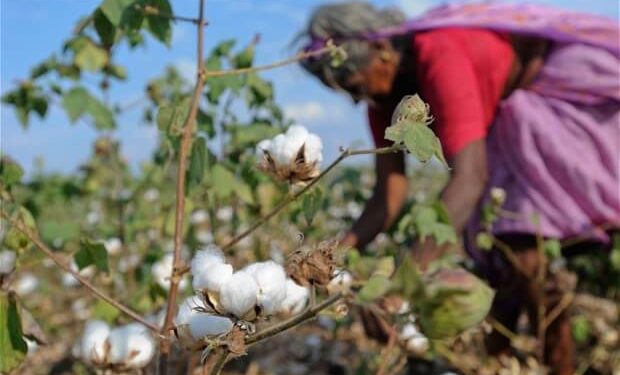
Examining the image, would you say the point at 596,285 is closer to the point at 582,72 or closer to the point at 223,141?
the point at 582,72

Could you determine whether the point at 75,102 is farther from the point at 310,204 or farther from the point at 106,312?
the point at 310,204

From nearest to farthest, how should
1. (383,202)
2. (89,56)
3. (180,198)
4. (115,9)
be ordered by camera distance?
(180,198)
(115,9)
(89,56)
(383,202)

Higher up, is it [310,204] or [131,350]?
[310,204]

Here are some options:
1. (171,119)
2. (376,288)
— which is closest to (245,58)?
(171,119)

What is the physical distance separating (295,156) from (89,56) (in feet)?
3.63

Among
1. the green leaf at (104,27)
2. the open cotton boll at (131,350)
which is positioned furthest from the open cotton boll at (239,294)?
the green leaf at (104,27)

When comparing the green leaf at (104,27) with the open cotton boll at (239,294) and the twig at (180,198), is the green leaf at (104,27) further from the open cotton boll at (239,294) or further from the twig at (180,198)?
the open cotton boll at (239,294)

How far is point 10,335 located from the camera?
129 cm

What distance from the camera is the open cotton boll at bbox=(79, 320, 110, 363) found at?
143 centimetres

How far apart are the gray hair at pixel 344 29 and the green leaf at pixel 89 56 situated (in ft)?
1.45

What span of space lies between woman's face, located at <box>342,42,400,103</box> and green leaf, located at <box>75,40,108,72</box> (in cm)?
52

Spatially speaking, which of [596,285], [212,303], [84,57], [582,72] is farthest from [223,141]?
[596,285]

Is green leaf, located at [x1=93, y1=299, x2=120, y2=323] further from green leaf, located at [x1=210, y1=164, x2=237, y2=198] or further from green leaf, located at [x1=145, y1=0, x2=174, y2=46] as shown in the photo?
green leaf, located at [x1=145, y1=0, x2=174, y2=46]

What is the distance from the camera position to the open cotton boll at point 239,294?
97 centimetres
